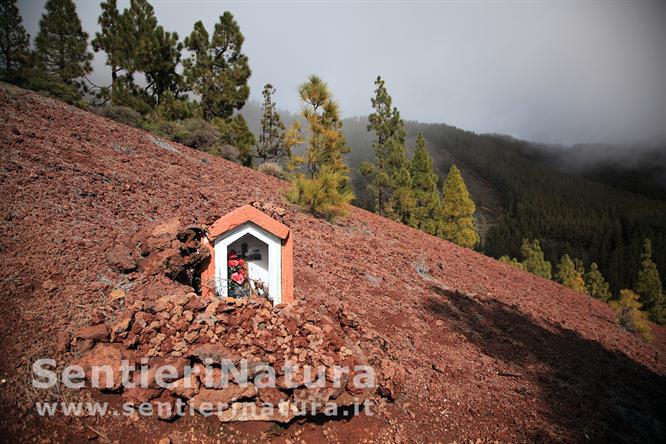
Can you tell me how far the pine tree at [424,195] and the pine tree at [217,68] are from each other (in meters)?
15.4

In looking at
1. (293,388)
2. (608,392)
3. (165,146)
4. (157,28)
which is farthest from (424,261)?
(157,28)

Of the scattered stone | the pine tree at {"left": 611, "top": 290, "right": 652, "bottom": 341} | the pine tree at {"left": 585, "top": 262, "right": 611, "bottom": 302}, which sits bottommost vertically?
the pine tree at {"left": 585, "top": 262, "right": 611, "bottom": 302}

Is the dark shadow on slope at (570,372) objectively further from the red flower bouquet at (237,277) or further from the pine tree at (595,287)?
the pine tree at (595,287)

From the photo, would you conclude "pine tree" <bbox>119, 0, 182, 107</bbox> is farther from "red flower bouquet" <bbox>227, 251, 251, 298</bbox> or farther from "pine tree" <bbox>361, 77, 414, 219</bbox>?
"red flower bouquet" <bbox>227, 251, 251, 298</bbox>

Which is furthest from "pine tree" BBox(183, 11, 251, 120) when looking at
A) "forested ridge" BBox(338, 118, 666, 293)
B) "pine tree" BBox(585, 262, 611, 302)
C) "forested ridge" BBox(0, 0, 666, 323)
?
"forested ridge" BBox(338, 118, 666, 293)

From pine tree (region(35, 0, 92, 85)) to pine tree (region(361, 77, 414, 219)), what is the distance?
65.2ft

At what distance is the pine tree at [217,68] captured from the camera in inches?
822

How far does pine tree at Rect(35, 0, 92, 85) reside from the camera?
19297 mm

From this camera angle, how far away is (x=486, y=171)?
538 ft

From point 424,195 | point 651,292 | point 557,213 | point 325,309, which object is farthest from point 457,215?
point 557,213

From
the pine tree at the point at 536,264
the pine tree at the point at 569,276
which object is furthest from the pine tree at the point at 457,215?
the pine tree at the point at 536,264

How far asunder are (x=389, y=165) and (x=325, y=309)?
75.7 ft

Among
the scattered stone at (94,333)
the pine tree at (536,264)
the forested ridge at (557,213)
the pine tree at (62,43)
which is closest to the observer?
the scattered stone at (94,333)

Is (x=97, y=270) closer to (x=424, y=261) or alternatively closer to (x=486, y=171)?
(x=424, y=261)
